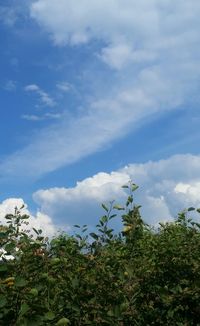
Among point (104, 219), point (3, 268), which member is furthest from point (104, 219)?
point (3, 268)

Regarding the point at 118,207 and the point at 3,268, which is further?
the point at 118,207

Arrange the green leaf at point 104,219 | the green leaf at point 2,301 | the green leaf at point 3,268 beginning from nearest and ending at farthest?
the green leaf at point 2,301, the green leaf at point 3,268, the green leaf at point 104,219

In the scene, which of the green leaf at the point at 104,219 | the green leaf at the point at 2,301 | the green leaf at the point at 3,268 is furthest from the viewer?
the green leaf at the point at 104,219

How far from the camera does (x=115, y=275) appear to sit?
16.8ft

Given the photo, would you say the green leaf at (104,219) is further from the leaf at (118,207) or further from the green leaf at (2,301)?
the green leaf at (2,301)

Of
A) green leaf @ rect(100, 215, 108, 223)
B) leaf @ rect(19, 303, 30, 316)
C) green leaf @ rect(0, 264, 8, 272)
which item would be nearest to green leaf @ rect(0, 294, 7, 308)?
leaf @ rect(19, 303, 30, 316)

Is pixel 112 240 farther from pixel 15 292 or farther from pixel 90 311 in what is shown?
pixel 15 292

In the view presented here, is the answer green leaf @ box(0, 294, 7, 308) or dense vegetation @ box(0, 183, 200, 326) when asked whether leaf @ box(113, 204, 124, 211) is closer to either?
dense vegetation @ box(0, 183, 200, 326)

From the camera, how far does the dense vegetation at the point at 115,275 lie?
175 inches

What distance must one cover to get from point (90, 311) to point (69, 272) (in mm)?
533

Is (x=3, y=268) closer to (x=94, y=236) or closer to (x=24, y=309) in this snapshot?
(x=24, y=309)

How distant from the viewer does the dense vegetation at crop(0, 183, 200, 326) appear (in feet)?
14.6

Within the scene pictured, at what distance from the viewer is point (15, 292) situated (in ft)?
12.8

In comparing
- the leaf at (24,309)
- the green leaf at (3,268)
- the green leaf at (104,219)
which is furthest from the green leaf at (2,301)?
the green leaf at (104,219)
